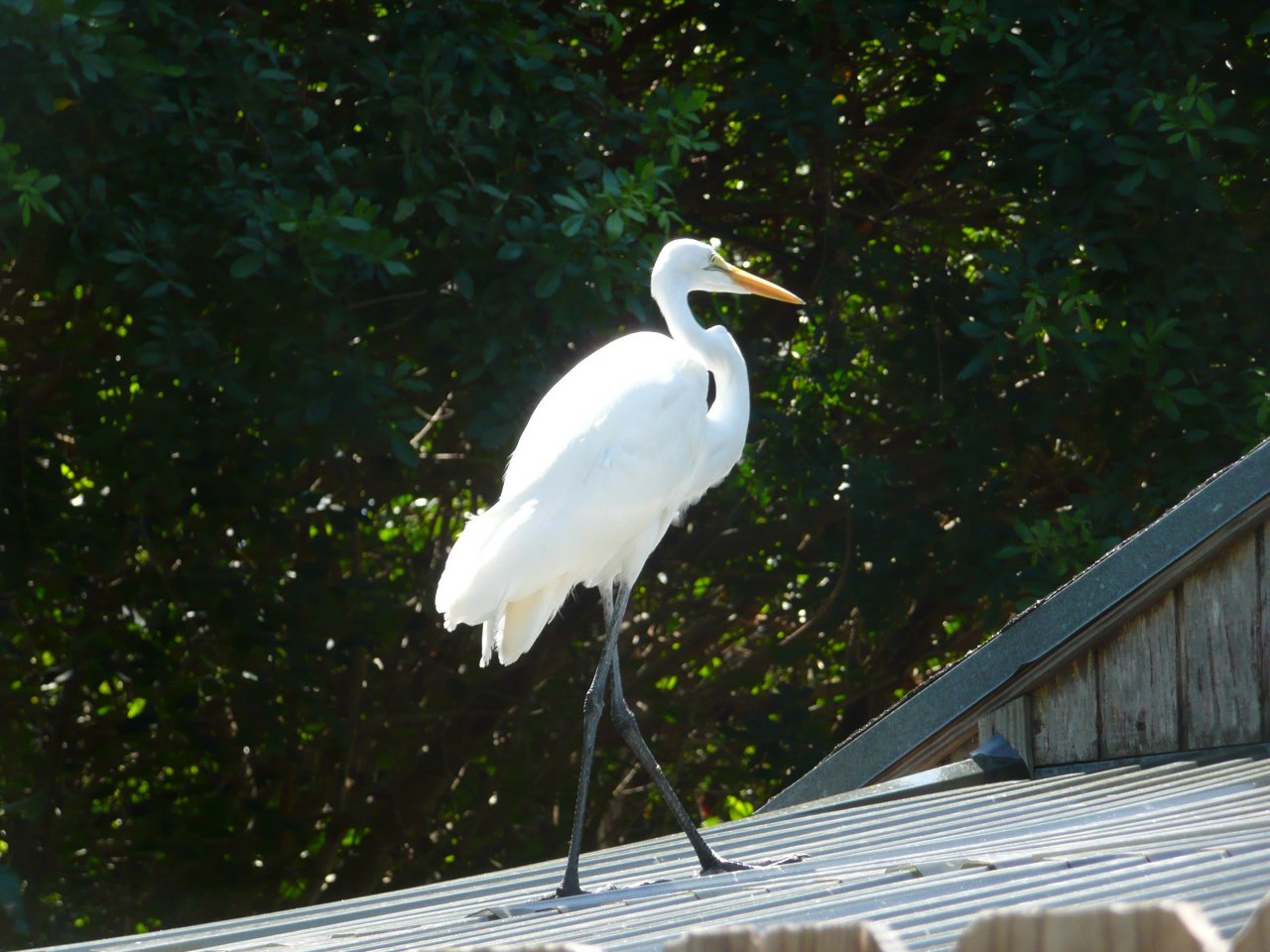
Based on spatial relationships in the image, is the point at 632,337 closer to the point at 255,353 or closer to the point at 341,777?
the point at 255,353

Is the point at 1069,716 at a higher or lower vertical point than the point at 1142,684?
lower

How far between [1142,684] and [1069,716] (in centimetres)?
22

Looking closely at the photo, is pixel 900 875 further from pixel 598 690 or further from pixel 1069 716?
pixel 598 690

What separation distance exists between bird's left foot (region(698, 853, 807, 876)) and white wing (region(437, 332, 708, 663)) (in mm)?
832

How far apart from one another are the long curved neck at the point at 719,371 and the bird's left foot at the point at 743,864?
135cm

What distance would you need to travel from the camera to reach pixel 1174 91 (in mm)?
6293

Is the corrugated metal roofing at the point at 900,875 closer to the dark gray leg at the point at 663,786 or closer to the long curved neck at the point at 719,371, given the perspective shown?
the dark gray leg at the point at 663,786

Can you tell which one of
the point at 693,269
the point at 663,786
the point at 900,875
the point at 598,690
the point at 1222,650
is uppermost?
the point at 693,269

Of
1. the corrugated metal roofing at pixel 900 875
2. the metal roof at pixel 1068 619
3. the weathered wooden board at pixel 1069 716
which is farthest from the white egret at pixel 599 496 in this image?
the weathered wooden board at pixel 1069 716

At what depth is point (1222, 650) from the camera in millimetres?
3996

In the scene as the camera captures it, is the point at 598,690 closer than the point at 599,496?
No

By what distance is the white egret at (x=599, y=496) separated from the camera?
4109mm

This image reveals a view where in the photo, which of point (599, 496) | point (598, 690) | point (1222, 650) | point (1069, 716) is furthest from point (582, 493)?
point (1222, 650)

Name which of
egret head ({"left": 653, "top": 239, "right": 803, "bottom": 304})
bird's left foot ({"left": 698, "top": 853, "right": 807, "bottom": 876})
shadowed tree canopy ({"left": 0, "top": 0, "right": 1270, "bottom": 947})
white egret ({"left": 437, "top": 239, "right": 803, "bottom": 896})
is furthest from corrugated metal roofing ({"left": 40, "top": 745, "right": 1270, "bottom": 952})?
shadowed tree canopy ({"left": 0, "top": 0, "right": 1270, "bottom": 947})
